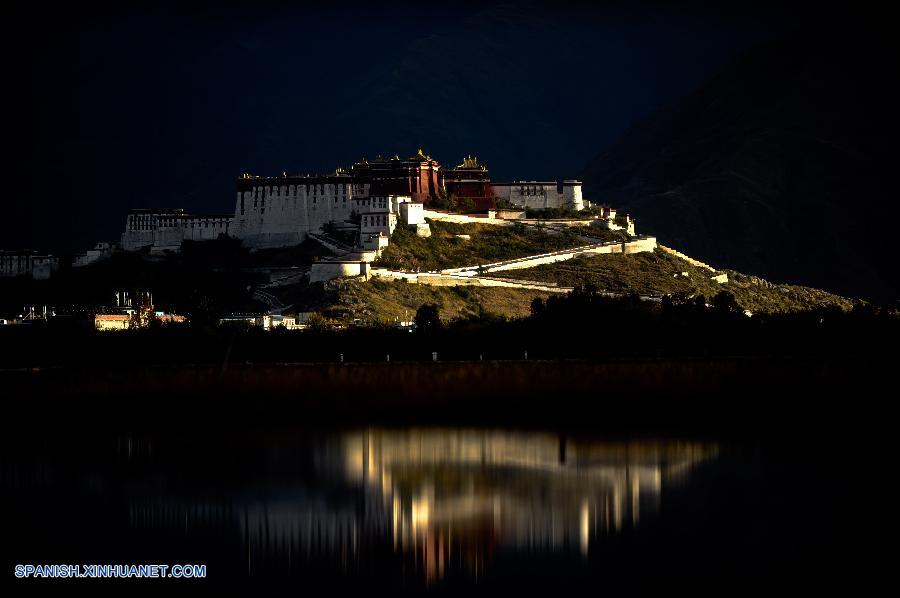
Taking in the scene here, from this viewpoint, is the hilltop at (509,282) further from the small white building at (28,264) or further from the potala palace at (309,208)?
the small white building at (28,264)

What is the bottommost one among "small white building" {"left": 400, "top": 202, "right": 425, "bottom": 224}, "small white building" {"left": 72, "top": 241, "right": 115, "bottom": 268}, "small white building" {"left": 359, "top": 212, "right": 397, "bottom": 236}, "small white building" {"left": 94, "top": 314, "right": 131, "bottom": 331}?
"small white building" {"left": 94, "top": 314, "right": 131, "bottom": 331}

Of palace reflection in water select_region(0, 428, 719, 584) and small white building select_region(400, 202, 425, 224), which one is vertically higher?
small white building select_region(400, 202, 425, 224)

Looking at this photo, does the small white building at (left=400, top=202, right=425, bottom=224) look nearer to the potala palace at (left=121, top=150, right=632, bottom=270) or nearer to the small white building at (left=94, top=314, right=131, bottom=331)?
the potala palace at (left=121, top=150, right=632, bottom=270)

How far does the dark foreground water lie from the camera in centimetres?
4597

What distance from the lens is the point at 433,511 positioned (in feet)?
174

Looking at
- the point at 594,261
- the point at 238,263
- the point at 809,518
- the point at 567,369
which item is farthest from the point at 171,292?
the point at 809,518

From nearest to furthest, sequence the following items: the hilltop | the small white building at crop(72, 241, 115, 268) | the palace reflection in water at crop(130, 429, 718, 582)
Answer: the palace reflection in water at crop(130, 429, 718, 582), the hilltop, the small white building at crop(72, 241, 115, 268)

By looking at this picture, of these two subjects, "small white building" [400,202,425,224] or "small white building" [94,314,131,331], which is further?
"small white building" [400,202,425,224]

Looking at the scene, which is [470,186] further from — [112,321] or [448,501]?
[448,501]

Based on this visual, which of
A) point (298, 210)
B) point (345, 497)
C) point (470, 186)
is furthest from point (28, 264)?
point (345, 497)

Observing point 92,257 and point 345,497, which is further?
point 92,257

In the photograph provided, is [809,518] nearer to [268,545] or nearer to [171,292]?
[268,545]

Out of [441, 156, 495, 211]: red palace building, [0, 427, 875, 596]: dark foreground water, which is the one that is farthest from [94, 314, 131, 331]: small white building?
[441, 156, 495, 211]: red palace building

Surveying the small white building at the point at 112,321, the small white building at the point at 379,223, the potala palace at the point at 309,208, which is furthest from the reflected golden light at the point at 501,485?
the potala palace at the point at 309,208
